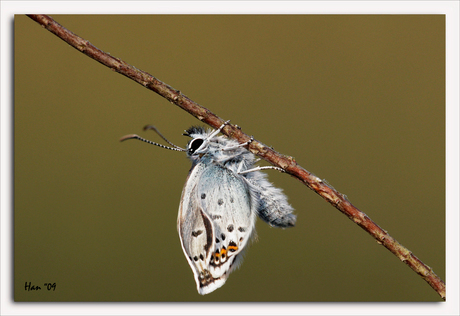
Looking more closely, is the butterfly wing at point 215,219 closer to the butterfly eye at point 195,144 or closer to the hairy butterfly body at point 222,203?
the hairy butterfly body at point 222,203

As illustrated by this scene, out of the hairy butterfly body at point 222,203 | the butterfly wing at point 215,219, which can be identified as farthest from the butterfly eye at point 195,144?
the butterfly wing at point 215,219

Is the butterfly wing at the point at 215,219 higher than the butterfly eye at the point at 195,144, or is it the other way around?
the butterfly eye at the point at 195,144

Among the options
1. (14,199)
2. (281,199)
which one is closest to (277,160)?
(281,199)

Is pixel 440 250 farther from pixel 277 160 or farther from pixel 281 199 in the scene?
pixel 277 160

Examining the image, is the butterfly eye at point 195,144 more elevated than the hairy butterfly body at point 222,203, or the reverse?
the butterfly eye at point 195,144

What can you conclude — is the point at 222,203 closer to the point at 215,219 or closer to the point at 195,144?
the point at 215,219

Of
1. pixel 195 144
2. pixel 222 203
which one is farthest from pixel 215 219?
pixel 195 144
